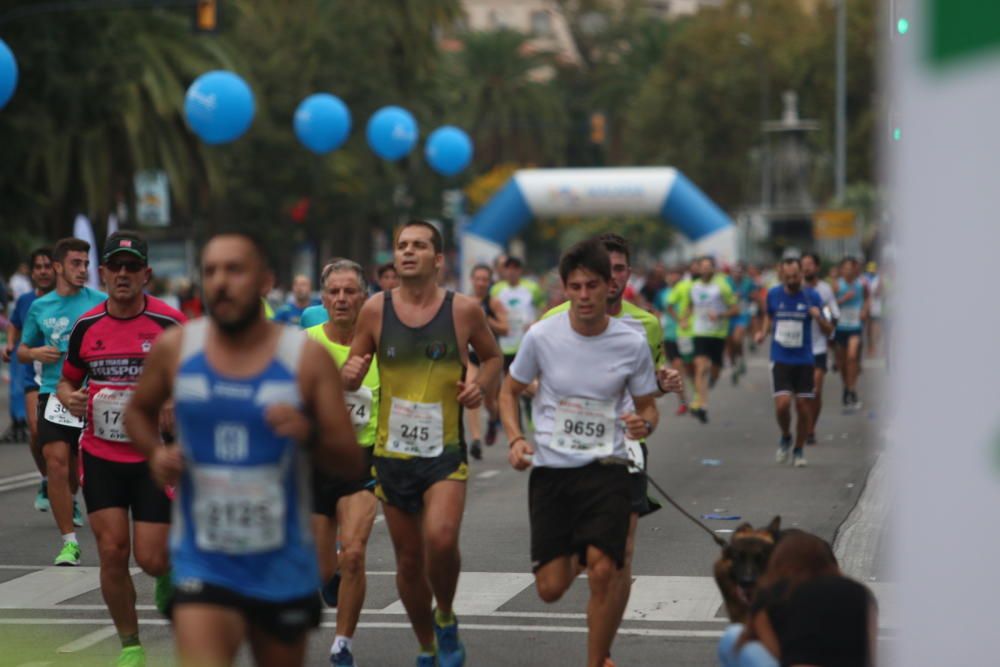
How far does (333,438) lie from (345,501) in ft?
9.86

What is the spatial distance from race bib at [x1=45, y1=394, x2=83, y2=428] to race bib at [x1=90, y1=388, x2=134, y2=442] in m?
3.47

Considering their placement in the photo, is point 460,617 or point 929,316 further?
point 460,617

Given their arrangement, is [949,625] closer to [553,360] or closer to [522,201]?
[553,360]

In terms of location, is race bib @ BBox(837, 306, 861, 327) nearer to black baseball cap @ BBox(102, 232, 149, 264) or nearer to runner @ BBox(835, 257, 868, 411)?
runner @ BBox(835, 257, 868, 411)

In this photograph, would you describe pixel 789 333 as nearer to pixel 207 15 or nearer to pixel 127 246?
pixel 127 246

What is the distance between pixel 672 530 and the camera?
12.2 meters

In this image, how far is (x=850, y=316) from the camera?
2483 cm

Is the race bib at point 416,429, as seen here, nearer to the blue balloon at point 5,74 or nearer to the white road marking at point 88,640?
the white road marking at point 88,640

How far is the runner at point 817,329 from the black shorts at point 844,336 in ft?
18.1

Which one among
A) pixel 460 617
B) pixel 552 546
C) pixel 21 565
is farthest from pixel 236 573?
pixel 21 565

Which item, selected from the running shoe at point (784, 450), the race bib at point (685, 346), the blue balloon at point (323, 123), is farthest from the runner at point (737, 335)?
the running shoe at point (784, 450)

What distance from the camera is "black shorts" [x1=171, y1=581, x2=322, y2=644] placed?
16.0 feet

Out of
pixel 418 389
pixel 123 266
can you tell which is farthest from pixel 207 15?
pixel 418 389

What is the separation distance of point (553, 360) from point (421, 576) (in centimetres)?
100
